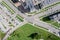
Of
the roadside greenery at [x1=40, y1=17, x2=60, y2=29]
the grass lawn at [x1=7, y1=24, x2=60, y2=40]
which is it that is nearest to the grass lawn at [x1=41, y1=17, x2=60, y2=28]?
the roadside greenery at [x1=40, y1=17, x2=60, y2=29]

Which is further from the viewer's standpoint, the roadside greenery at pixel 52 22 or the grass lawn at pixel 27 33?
the roadside greenery at pixel 52 22

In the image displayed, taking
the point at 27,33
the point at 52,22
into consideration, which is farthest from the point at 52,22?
the point at 27,33

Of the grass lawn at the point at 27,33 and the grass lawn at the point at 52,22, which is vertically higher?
the grass lawn at the point at 52,22

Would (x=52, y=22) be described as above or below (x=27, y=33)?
above

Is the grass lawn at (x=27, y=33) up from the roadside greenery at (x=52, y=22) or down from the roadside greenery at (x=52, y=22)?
down

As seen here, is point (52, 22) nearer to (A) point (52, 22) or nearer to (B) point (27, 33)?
(A) point (52, 22)

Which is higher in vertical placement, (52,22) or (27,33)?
(52,22)

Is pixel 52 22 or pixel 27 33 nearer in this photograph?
pixel 27 33

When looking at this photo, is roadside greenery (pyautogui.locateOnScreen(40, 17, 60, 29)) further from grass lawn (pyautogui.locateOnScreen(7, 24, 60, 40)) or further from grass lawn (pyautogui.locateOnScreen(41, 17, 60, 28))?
grass lawn (pyautogui.locateOnScreen(7, 24, 60, 40))

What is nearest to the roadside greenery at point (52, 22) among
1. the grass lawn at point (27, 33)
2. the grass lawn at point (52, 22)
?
the grass lawn at point (52, 22)

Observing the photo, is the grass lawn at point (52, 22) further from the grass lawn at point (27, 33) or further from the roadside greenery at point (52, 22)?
the grass lawn at point (27, 33)
